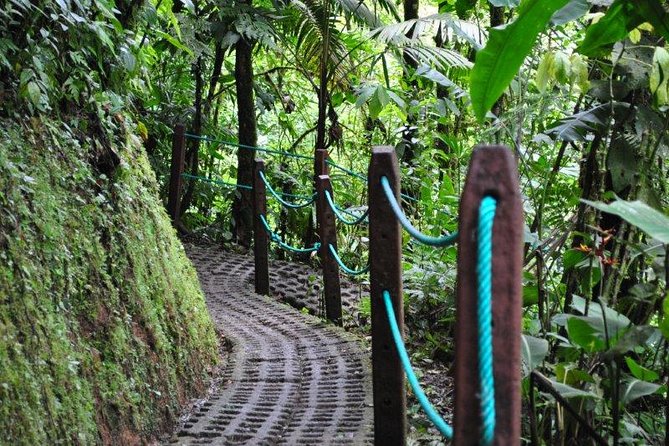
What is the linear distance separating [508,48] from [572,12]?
0.68m

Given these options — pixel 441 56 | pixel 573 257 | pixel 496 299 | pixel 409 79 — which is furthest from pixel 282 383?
pixel 409 79

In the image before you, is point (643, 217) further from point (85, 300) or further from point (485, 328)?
point (85, 300)

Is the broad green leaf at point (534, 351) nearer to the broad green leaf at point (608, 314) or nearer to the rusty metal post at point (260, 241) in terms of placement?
the broad green leaf at point (608, 314)

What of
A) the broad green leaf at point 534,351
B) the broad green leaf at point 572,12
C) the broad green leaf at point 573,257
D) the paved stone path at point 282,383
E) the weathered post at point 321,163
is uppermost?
the broad green leaf at point 572,12

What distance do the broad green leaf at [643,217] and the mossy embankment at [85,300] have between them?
1.78 metres

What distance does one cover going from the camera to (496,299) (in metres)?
1.46

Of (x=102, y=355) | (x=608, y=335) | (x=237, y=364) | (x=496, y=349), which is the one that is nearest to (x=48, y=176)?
(x=102, y=355)

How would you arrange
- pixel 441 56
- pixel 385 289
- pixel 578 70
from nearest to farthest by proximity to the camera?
pixel 385 289
pixel 578 70
pixel 441 56

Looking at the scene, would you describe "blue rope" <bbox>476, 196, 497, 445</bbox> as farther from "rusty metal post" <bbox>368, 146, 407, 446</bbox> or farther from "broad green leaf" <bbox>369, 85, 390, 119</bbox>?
"broad green leaf" <bbox>369, 85, 390, 119</bbox>

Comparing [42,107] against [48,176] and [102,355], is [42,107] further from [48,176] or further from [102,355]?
[102,355]

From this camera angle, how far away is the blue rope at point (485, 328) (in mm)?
1379

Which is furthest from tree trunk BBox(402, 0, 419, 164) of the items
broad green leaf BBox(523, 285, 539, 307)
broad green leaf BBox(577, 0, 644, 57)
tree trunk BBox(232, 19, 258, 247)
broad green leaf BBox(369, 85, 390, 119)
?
broad green leaf BBox(577, 0, 644, 57)

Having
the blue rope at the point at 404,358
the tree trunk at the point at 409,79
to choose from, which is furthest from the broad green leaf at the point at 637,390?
the tree trunk at the point at 409,79

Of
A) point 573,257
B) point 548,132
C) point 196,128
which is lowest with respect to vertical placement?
point 573,257
